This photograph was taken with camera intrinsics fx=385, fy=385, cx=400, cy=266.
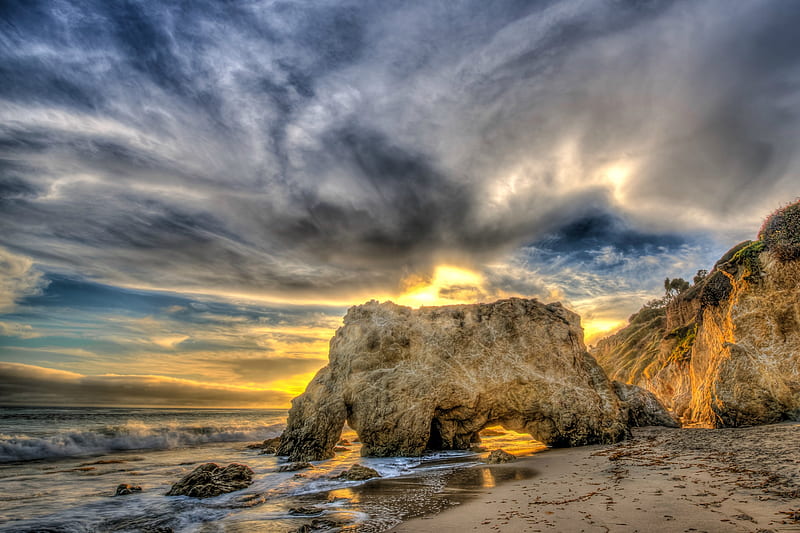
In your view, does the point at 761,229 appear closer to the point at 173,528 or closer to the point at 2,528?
the point at 173,528

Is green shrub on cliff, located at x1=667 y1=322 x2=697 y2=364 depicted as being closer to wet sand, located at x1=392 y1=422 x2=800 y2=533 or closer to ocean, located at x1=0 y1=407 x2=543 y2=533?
wet sand, located at x1=392 y1=422 x2=800 y2=533

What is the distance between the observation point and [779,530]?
440cm

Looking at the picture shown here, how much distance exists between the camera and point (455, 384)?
57.7ft

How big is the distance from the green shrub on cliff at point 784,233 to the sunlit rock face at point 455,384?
7.98m

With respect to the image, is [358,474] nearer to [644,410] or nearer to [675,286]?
[644,410]

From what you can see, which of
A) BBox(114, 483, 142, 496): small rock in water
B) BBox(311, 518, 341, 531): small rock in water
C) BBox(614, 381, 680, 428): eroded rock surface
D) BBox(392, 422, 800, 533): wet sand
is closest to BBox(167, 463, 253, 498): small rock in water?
BBox(114, 483, 142, 496): small rock in water

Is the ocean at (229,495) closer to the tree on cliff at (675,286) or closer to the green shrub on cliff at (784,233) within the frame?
the green shrub on cliff at (784,233)

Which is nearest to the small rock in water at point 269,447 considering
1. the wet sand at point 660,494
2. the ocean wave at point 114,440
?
the ocean wave at point 114,440

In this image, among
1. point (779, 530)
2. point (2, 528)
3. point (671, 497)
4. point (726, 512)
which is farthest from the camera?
point (2, 528)

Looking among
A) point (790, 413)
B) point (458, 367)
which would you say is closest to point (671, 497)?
point (790, 413)

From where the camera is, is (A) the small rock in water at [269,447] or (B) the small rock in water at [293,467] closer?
(B) the small rock in water at [293,467]

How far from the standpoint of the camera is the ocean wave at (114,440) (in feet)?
65.6

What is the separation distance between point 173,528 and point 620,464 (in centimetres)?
1075

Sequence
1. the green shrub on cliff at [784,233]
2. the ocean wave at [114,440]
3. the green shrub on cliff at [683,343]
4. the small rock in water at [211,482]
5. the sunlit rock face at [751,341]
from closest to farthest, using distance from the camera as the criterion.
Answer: the small rock in water at [211,482] → the sunlit rock face at [751,341] → the green shrub on cliff at [784,233] → the ocean wave at [114,440] → the green shrub on cliff at [683,343]
